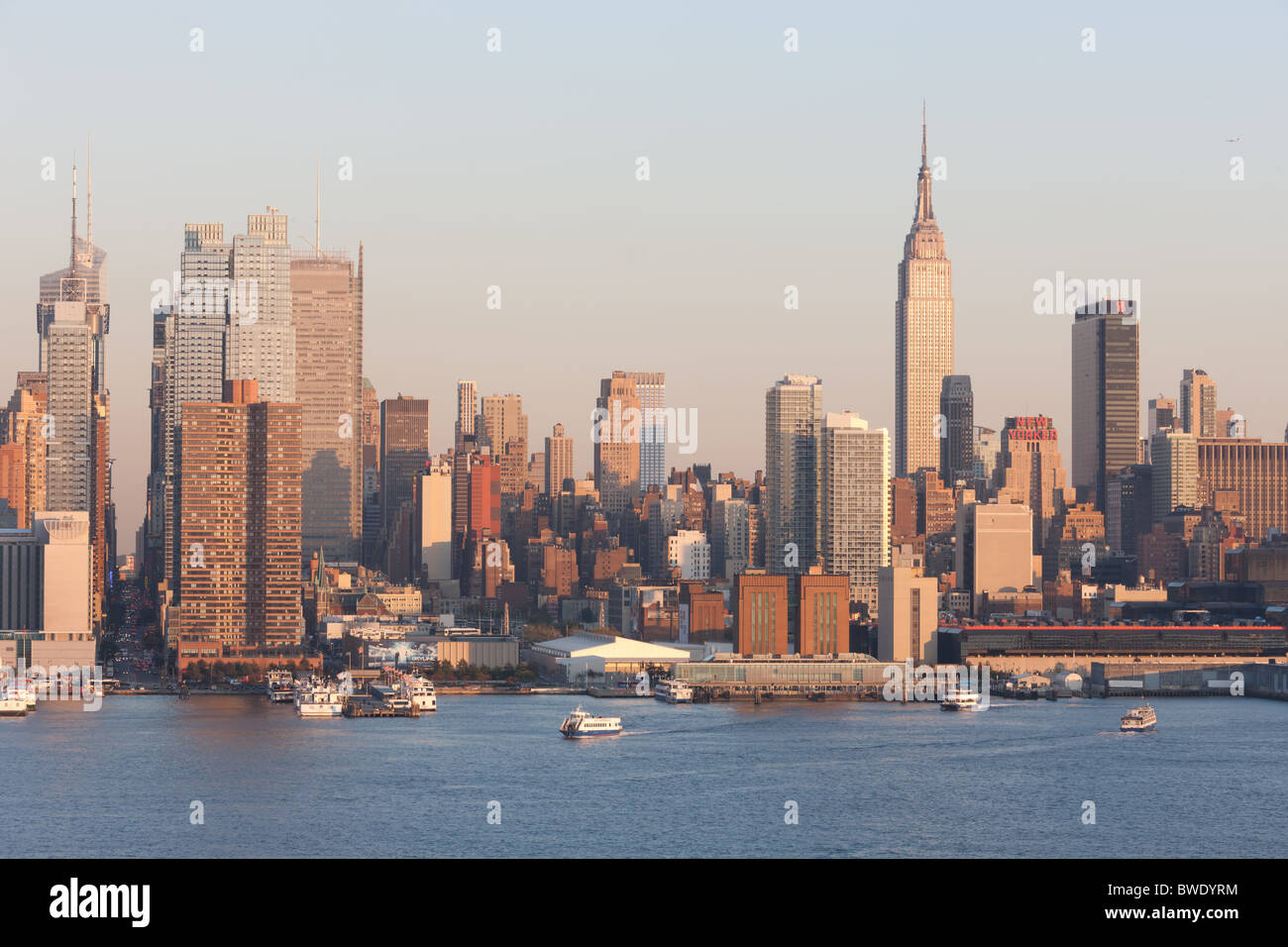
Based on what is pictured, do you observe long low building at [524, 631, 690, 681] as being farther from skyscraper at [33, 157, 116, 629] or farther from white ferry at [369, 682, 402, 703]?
skyscraper at [33, 157, 116, 629]

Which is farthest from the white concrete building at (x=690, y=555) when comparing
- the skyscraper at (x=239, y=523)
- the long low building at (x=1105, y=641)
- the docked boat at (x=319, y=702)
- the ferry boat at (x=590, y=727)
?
the ferry boat at (x=590, y=727)

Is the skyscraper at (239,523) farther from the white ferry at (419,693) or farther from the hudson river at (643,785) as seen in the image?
the hudson river at (643,785)

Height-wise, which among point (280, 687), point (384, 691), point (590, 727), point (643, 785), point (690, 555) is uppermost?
point (690, 555)

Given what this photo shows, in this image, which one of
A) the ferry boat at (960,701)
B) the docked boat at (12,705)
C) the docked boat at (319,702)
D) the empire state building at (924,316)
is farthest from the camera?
the empire state building at (924,316)

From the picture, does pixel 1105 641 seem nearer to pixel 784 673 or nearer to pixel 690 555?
pixel 784 673

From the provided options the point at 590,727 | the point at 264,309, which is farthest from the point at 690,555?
the point at 590,727
